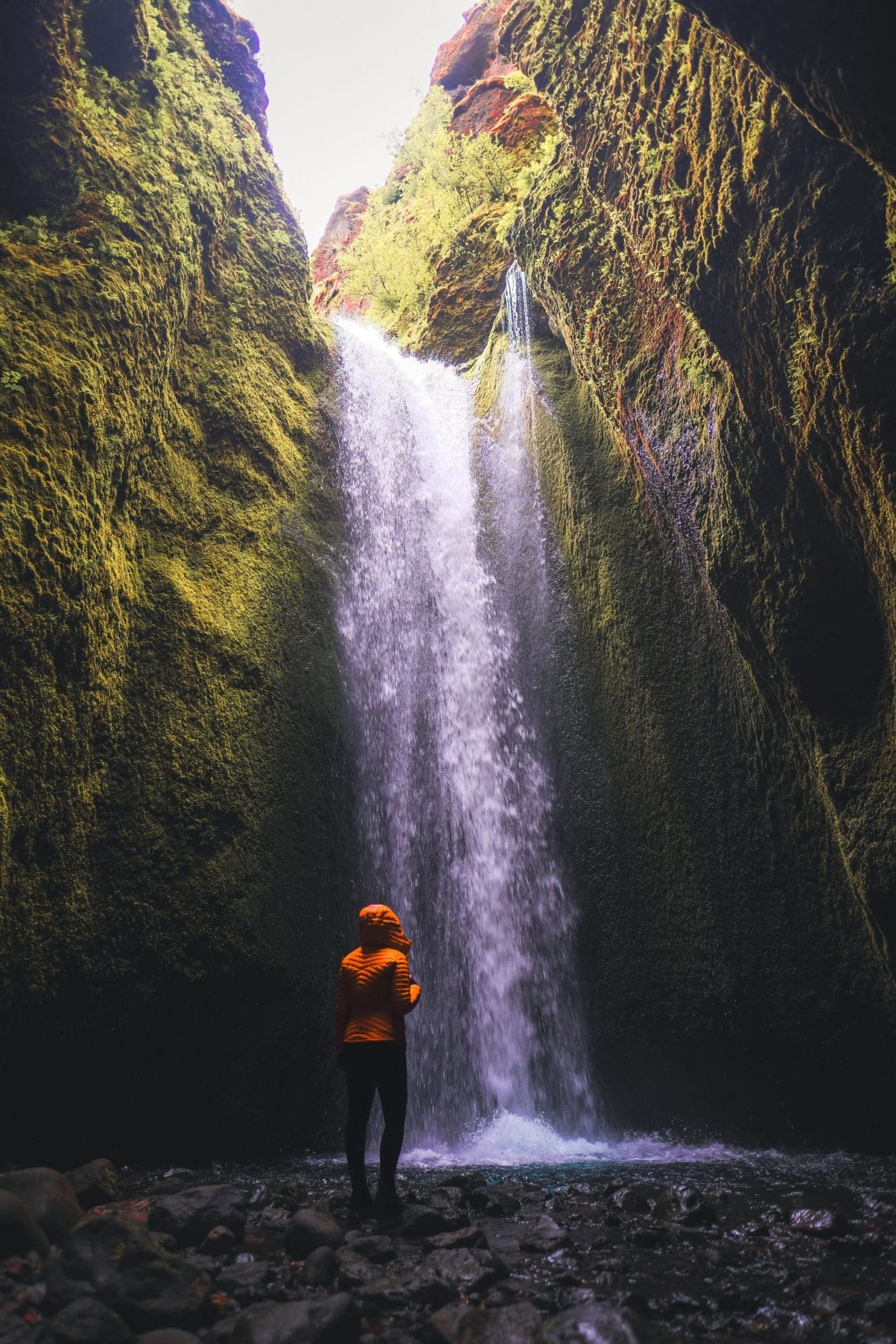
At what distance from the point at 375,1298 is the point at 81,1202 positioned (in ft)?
8.48

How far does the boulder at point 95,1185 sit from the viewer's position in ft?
14.2

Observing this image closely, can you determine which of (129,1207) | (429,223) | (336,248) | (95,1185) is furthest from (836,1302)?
(336,248)

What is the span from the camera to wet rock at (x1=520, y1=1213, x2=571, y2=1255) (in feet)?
11.2

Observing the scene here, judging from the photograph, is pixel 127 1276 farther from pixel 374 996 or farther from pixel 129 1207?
pixel 129 1207

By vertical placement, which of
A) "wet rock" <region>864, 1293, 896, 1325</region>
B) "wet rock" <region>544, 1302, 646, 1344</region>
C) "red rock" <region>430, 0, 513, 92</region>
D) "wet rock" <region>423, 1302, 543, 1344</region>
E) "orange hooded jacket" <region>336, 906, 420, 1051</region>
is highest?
"red rock" <region>430, 0, 513, 92</region>

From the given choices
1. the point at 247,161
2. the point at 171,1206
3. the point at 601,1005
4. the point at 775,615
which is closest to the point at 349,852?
the point at 601,1005

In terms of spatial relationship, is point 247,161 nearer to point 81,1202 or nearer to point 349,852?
point 349,852

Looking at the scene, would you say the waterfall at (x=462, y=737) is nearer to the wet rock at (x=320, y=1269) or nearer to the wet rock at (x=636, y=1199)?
the wet rock at (x=636, y=1199)

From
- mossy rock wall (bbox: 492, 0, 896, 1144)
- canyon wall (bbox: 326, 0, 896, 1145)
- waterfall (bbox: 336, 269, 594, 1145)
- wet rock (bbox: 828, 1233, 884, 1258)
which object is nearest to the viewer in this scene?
wet rock (bbox: 828, 1233, 884, 1258)

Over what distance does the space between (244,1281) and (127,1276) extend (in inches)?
19.2

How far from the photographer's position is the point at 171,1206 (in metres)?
3.53

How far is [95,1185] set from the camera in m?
4.35

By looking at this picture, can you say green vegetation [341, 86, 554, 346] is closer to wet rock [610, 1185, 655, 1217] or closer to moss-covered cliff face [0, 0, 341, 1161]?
moss-covered cliff face [0, 0, 341, 1161]

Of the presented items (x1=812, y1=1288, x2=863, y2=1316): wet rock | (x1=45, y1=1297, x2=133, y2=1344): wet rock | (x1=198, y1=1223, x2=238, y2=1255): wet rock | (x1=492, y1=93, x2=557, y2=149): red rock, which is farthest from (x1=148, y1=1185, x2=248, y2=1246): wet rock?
(x1=492, y1=93, x2=557, y2=149): red rock
